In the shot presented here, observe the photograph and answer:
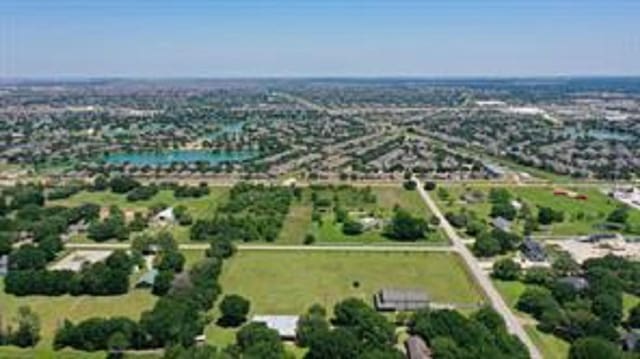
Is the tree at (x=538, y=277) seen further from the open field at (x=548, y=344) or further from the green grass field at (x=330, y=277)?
the open field at (x=548, y=344)

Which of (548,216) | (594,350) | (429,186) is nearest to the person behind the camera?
(594,350)

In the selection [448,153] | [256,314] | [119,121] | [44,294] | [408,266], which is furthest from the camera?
[119,121]

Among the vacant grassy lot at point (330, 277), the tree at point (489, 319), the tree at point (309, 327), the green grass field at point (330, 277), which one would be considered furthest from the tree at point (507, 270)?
the tree at point (309, 327)

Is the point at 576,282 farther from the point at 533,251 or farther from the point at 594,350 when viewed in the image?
the point at 594,350

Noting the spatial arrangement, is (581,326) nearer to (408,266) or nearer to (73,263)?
(408,266)

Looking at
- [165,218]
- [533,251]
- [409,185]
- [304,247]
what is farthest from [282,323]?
[409,185]

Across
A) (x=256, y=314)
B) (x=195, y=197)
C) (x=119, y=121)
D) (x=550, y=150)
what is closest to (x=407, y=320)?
(x=256, y=314)
